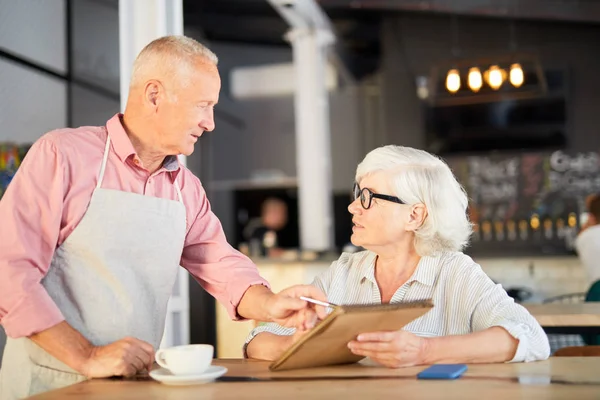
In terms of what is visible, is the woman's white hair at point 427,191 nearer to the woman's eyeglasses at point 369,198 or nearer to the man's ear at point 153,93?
the woman's eyeglasses at point 369,198

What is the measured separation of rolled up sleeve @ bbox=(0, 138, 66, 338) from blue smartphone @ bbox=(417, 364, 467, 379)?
945 mm

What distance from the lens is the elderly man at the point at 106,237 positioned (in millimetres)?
2129

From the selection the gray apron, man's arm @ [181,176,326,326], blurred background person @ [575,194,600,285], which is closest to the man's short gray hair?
the gray apron

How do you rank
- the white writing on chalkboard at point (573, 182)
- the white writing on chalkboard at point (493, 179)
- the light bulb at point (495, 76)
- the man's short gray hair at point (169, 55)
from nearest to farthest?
1. the man's short gray hair at point (169, 55)
2. the light bulb at point (495, 76)
3. the white writing on chalkboard at point (573, 182)
4. the white writing on chalkboard at point (493, 179)

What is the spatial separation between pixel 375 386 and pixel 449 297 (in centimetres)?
73

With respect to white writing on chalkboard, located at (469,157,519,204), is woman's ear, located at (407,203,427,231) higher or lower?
lower

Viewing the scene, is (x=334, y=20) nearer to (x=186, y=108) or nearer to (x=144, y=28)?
(x=144, y=28)

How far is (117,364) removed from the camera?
2.06 meters

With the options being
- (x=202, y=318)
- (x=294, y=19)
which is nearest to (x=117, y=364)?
(x=294, y=19)

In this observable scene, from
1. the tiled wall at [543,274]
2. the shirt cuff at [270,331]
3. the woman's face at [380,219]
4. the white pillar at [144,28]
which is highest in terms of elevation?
the white pillar at [144,28]

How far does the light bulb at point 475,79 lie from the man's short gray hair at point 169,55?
19.6 ft

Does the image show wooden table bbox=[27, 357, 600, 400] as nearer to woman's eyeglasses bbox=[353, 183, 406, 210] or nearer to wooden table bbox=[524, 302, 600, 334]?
woman's eyeglasses bbox=[353, 183, 406, 210]

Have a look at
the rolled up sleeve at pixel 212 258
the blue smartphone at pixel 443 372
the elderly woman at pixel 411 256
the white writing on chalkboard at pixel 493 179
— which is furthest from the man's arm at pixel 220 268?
the white writing on chalkboard at pixel 493 179

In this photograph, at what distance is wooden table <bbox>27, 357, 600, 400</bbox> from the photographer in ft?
5.90
